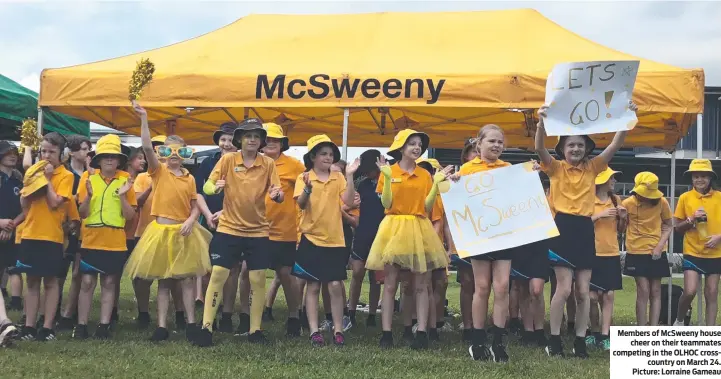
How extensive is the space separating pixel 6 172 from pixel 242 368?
3.18m

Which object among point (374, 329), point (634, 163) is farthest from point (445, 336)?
point (634, 163)

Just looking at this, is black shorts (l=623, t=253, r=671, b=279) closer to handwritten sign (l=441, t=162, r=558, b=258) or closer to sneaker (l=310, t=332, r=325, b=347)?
handwritten sign (l=441, t=162, r=558, b=258)

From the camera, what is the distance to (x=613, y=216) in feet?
21.1

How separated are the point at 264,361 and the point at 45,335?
84.0 inches

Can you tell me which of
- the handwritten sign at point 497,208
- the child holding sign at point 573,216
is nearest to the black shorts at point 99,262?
the handwritten sign at point 497,208

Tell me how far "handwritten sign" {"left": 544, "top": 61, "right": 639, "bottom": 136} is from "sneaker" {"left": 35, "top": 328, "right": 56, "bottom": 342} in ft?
14.3

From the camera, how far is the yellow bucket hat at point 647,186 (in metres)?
6.99

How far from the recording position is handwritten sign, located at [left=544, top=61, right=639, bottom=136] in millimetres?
5250

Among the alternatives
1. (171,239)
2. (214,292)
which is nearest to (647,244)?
(214,292)

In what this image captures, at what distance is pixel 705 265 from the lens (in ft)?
23.7

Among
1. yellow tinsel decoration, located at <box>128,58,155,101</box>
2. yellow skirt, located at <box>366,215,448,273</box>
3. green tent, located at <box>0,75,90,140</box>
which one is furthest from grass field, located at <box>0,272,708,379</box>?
green tent, located at <box>0,75,90,140</box>

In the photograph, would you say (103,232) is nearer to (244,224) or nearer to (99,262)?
(99,262)

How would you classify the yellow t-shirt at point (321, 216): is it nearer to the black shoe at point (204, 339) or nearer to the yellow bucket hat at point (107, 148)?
the black shoe at point (204, 339)

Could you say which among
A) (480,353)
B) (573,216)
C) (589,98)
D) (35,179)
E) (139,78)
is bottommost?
(480,353)
